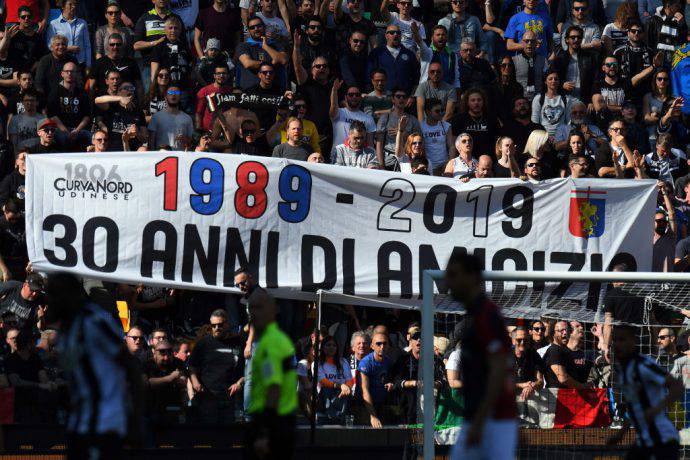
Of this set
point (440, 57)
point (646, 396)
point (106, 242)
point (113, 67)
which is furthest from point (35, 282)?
point (440, 57)

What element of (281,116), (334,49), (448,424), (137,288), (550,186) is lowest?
Answer: (448,424)

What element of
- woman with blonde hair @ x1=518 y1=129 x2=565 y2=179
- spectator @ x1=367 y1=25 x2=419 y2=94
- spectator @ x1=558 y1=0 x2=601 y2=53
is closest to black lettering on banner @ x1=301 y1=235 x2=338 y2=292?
woman with blonde hair @ x1=518 y1=129 x2=565 y2=179

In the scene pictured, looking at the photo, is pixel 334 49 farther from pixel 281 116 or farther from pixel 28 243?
pixel 28 243

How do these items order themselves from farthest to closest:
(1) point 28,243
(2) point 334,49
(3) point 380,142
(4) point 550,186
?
(2) point 334,49 → (3) point 380,142 → (4) point 550,186 → (1) point 28,243

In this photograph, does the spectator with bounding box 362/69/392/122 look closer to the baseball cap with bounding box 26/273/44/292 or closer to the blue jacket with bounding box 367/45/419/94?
the blue jacket with bounding box 367/45/419/94

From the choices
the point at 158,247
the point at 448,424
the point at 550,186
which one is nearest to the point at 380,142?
the point at 550,186

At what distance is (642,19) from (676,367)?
30.0 ft

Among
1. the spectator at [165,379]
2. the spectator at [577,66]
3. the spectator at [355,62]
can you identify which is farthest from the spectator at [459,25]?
the spectator at [165,379]

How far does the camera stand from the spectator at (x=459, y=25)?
17.6 m

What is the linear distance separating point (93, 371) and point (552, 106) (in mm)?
10711

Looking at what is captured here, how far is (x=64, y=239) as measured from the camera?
41.1 ft

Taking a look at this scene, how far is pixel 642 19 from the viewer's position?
19.2m

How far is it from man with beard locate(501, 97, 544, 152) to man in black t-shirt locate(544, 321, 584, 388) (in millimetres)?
4155

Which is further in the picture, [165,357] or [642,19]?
[642,19]
